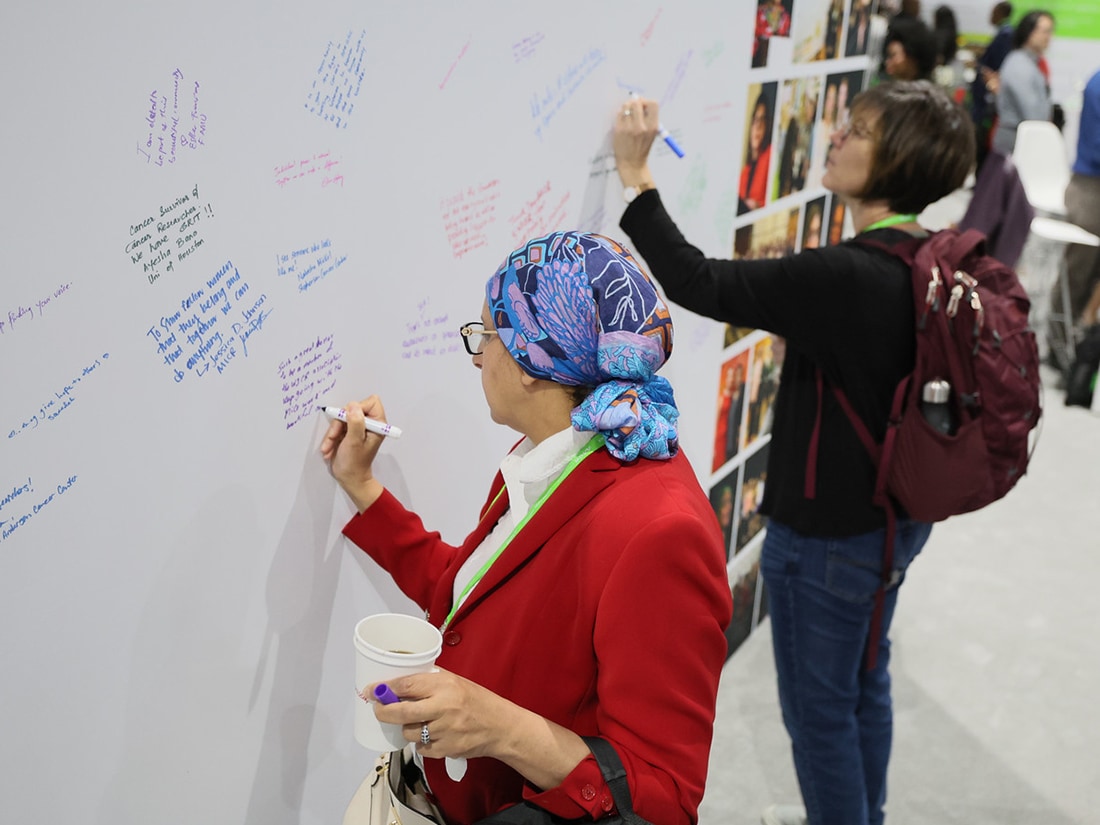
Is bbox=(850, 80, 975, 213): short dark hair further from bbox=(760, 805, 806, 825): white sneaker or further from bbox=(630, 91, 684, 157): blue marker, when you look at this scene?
bbox=(760, 805, 806, 825): white sneaker

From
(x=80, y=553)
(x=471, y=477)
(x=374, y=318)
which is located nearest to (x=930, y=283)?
(x=471, y=477)

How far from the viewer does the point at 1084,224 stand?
21.0ft

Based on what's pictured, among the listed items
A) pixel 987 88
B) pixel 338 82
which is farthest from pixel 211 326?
pixel 987 88

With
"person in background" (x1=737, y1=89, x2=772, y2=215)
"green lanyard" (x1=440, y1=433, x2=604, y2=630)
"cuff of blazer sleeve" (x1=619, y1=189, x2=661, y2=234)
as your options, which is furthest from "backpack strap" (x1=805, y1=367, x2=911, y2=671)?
"green lanyard" (x1=440, y1=433, x2=604, y2=630)

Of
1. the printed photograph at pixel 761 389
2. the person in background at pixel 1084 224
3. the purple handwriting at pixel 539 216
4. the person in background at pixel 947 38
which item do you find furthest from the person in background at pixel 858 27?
the person in background at pixel 947 38

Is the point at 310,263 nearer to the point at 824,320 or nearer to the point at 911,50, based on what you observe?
the point at 824,320

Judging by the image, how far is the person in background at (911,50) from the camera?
6.14m

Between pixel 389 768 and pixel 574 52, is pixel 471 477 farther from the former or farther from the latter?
pixel 574 52

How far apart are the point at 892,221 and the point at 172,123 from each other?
157cm

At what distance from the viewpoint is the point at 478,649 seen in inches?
54.7

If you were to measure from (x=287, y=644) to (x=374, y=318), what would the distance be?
550 mm

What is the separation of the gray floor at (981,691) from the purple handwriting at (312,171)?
2.14 m

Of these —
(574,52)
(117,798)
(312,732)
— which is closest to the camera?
(117,798)

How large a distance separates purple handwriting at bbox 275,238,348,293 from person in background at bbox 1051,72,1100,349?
602cm
